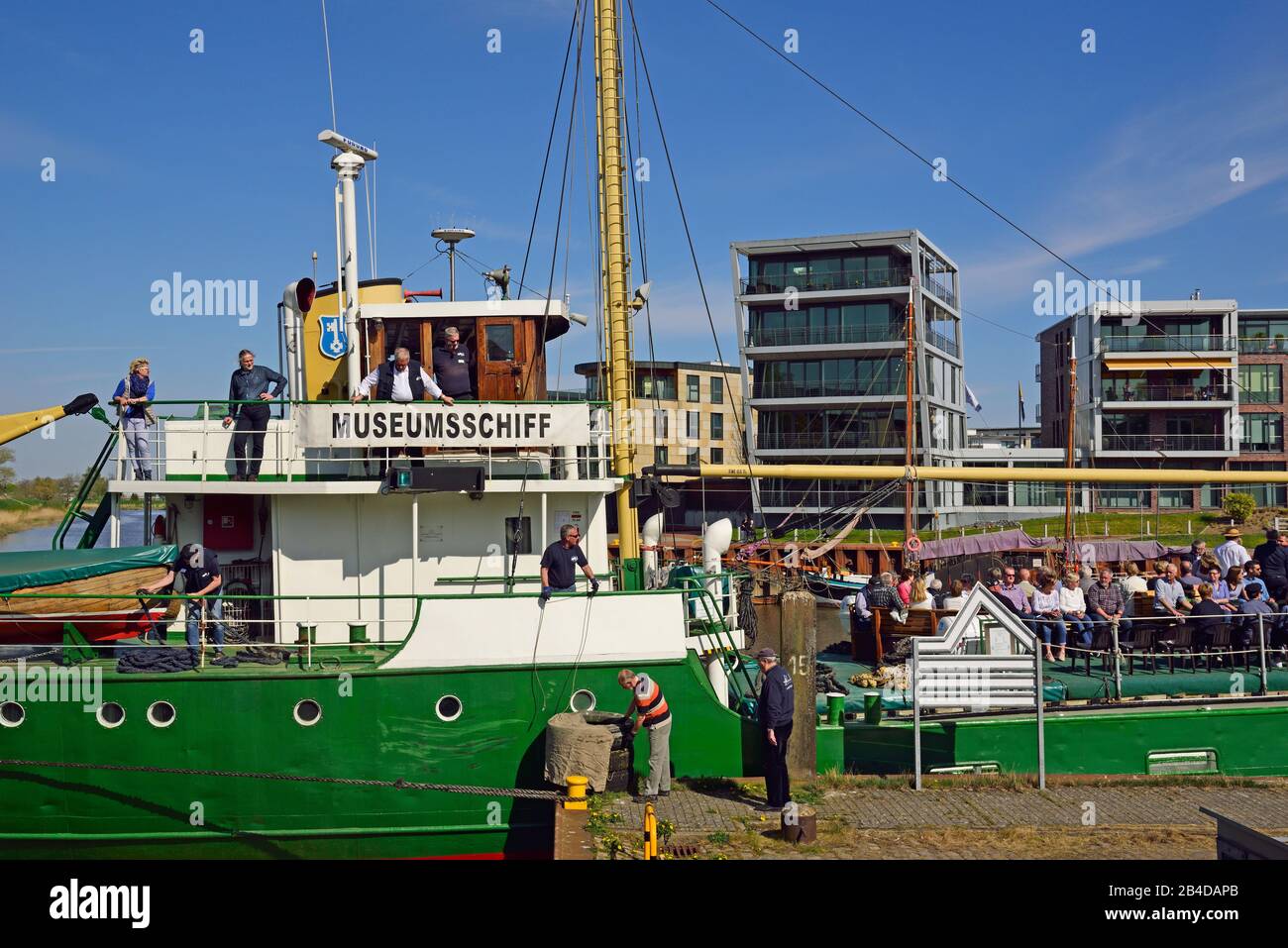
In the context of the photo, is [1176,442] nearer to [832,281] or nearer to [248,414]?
[832,281]

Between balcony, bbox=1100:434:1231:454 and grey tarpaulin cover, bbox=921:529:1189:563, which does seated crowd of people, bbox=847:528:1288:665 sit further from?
balcony, bbox=1100:434:1231:454

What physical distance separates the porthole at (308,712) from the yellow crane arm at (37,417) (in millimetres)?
4756

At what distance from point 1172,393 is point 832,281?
19.7 metres

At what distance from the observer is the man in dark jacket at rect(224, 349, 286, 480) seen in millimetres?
13039

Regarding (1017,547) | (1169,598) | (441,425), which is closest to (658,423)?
(1017,547)

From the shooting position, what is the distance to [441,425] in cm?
1267

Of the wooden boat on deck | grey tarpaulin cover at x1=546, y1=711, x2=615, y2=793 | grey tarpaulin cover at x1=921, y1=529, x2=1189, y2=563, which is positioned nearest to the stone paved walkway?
grey tarpaulin cover at x1=546, y1=711, x2=615, y2=793

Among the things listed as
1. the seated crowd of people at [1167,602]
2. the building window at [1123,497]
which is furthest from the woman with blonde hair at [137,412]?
the building window at [1123,497]

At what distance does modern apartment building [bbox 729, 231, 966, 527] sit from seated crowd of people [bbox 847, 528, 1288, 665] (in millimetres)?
36510

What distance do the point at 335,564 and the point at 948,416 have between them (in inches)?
1951
